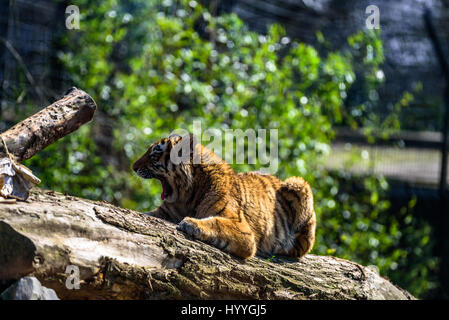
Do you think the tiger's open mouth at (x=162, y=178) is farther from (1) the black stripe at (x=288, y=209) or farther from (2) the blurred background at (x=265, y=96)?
(2) the blurred background at (x=265, y=96)

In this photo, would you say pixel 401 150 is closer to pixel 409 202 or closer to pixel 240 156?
pixel 409 202

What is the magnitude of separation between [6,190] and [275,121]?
4.00 m

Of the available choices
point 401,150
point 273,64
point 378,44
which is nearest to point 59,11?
point 273,64

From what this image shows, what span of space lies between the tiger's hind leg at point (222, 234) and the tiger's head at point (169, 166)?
0.51m

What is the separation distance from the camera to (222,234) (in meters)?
3.10

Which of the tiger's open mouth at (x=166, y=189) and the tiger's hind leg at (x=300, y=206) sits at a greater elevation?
the tiger's open mouth at (x=166, y=189)

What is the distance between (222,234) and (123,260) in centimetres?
67

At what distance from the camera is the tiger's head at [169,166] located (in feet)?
11.8

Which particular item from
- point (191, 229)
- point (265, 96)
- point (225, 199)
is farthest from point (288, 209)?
point (265, 96)

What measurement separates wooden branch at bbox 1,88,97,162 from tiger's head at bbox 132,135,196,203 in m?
0.61

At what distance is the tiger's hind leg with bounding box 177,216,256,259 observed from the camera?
119 inches

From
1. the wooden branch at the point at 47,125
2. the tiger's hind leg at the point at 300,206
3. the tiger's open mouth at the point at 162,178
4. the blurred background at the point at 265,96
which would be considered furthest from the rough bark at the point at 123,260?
the blurred background at the point at 265,96

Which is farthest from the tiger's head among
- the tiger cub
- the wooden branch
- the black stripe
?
the black stripe

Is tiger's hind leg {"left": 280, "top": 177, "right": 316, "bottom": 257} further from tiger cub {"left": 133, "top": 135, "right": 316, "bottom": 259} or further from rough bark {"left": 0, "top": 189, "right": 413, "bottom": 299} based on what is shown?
rough bark {"left": 0, "top": 189, "right": 413, "bottom": 299}
